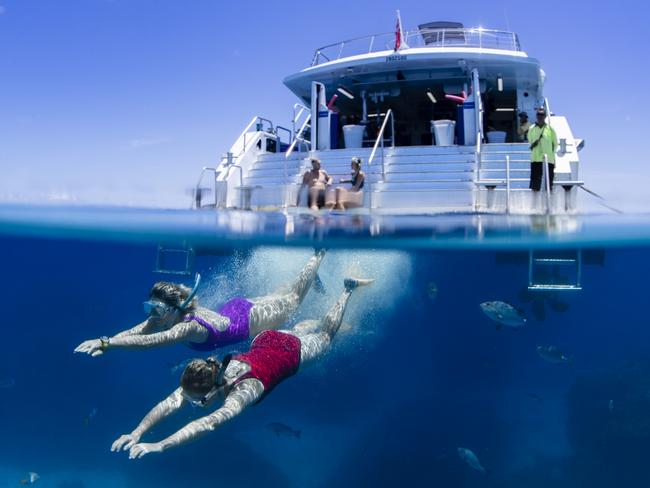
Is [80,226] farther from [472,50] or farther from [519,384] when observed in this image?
[519,384]

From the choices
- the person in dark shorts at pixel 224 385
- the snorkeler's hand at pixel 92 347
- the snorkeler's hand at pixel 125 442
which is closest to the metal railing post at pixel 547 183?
the person in dark shorts at pixel 224 385

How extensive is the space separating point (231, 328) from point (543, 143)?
8689 mm

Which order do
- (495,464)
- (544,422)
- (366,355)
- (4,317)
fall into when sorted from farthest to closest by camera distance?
(4,317) → (366,355) → (544,422) → (495,464)

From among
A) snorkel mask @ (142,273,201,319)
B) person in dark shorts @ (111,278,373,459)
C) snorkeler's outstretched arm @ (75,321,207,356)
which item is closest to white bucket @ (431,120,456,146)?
person in dark shorts @ (111,278,373,459)

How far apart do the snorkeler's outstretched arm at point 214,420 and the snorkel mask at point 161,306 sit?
1.38 meters

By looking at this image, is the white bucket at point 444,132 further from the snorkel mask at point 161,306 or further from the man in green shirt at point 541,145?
the snorkel mask at point 161,306

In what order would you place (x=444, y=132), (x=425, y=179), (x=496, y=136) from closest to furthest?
(x=425, y=179) → (x=496, y=136) → (x=444, y=132)

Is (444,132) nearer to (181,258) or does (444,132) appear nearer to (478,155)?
(478,155)

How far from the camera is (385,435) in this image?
47.6 feet

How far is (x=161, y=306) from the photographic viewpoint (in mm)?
7102

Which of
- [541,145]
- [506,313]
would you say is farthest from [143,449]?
[541,145]

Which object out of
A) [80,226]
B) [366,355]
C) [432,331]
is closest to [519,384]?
[432,331]

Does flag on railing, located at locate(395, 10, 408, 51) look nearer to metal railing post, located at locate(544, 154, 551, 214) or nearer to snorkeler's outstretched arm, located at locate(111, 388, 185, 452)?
metal railing post, located at locate(544, 154, 551, 214)

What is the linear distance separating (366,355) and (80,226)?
1089 cm
